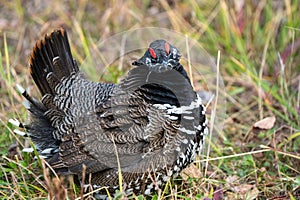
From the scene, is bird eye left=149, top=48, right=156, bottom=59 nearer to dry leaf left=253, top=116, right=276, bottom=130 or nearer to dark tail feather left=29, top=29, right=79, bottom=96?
dark tail feather left=29, top=29, right=79, bottom=96

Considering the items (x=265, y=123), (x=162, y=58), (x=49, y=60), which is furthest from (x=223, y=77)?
(x=49, y=60)

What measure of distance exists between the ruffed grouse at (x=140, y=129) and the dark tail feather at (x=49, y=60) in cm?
33

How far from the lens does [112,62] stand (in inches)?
248

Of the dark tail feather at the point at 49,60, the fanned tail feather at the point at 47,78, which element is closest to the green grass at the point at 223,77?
the fanned tail feather at the point at 47,78

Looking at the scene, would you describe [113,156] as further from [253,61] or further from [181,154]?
[253,61]

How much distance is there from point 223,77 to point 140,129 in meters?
2.28

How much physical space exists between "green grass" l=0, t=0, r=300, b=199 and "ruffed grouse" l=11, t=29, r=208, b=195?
22 centimetres

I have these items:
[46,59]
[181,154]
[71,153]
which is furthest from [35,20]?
[181,154]

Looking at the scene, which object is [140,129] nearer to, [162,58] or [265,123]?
[162,58]

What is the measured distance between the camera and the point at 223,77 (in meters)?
6.20

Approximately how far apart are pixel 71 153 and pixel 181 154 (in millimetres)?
909

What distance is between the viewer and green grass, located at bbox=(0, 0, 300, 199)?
446cm

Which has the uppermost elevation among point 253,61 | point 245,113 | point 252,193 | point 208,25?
point 208,25

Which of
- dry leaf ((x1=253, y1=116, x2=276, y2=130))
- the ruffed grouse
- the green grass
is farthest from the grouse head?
dry leaf ((x1=253, y1=116, x2=276, y2=130))
